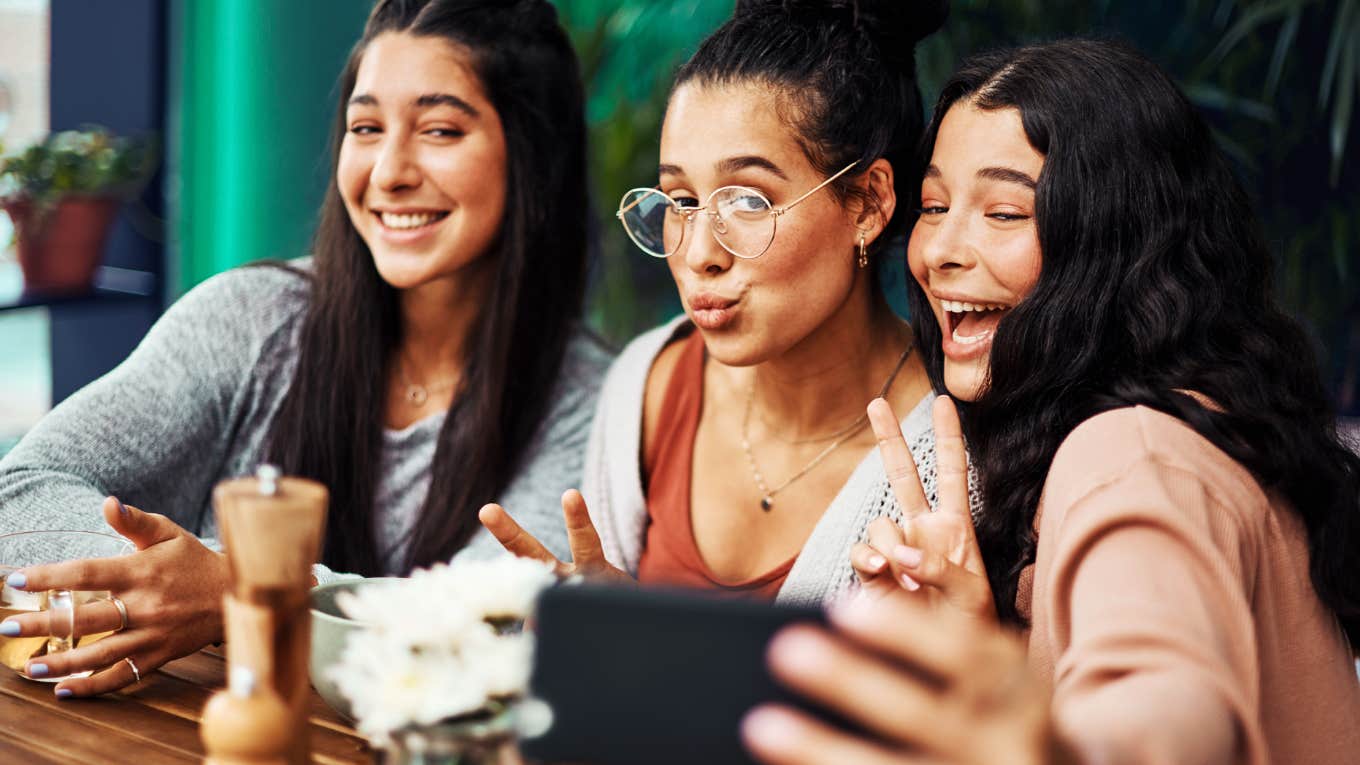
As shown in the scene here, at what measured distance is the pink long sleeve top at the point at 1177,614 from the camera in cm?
88

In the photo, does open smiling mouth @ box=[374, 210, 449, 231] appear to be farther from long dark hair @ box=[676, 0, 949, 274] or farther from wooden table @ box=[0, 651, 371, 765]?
wooden table @ box=[0, 651, 371, 765]

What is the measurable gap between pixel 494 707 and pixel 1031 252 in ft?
2.53

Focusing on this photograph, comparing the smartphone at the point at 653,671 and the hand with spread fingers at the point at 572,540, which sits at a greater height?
the smartphone at the point at 653,671

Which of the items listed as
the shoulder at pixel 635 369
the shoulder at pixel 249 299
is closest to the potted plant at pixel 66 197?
the shoulder at pixel 249 299

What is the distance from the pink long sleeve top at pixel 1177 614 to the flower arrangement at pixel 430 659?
1.18ft

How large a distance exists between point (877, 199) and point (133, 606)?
1004mm

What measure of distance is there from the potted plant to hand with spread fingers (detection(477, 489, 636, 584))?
7.01ft

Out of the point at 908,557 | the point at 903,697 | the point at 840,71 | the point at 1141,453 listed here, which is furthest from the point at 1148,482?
the point at 840,71

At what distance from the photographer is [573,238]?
218cm

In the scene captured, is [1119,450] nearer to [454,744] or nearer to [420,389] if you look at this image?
[454,744]

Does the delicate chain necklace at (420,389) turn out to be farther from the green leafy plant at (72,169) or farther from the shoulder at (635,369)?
the green leafy plant at (72,169)

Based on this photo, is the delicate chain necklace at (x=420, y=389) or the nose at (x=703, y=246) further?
the delicate chain necklace at (x=420, y=389)

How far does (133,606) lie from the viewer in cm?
131

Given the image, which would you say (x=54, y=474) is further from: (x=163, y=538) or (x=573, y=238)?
(x=573, y=238)
